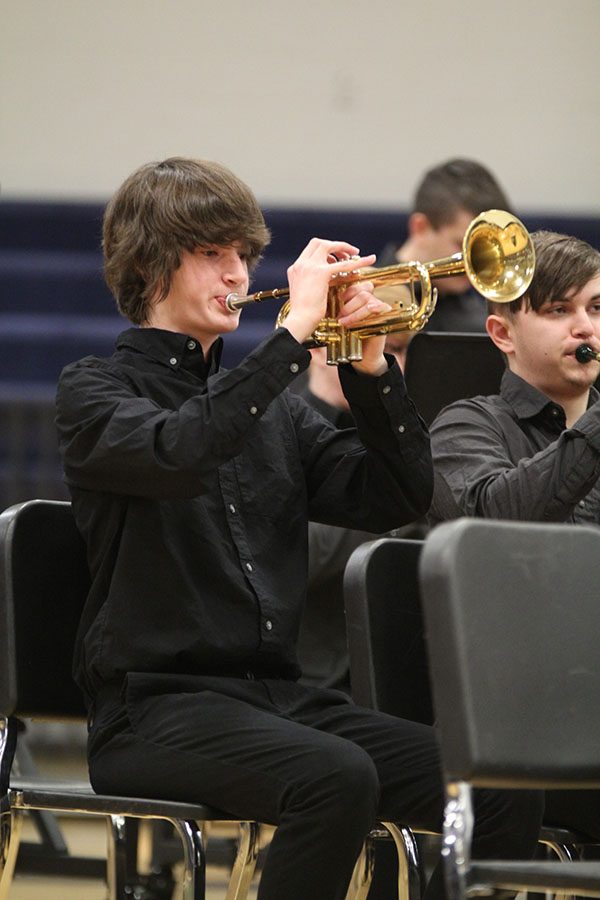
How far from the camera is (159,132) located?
19.3 feet

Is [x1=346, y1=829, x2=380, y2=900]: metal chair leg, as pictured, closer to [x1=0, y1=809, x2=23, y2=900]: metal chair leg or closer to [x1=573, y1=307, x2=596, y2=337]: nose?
[x1=0, y1=809, x2=23, y2=900]: metal chair leg

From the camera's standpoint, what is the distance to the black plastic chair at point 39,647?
2.07 m

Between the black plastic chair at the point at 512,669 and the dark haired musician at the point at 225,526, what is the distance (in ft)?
0.99

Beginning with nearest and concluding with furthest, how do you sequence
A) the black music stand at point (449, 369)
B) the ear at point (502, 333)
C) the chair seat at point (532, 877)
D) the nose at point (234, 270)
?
the chair seat at point (532, 877) < the nose at point (234, 270) < the ear at point (502, 333) < the black music stand at point (449, 369)

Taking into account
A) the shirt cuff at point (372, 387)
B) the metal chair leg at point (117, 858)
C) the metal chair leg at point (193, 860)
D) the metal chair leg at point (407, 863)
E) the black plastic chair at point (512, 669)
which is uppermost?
the shirt cuff at point (372, 387)

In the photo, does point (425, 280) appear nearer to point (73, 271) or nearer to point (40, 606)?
point (40, 606)

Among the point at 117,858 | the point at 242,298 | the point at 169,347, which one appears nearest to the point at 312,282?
the point at 242,298

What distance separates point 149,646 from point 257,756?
0.24 m

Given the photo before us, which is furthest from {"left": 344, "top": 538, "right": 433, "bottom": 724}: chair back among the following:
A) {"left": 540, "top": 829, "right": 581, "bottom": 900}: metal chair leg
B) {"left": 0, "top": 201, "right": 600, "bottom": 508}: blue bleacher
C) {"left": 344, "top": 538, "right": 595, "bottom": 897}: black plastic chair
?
{"left": 0, "top": 201, "right": 600, "bottom": 508}: blue bleacher

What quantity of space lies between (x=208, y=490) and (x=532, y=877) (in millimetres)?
769

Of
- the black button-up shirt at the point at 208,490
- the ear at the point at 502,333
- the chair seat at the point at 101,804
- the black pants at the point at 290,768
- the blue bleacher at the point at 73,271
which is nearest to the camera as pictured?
the black pants at the point at 290,768

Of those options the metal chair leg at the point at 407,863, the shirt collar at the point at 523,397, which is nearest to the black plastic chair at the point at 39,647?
the metal chair leg at the point at 407,863

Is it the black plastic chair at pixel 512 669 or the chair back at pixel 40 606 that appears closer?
the black plastic chair at pixel 512 669

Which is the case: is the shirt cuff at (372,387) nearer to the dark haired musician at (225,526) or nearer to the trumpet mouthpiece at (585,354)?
the dark haired musician at (225,526)
